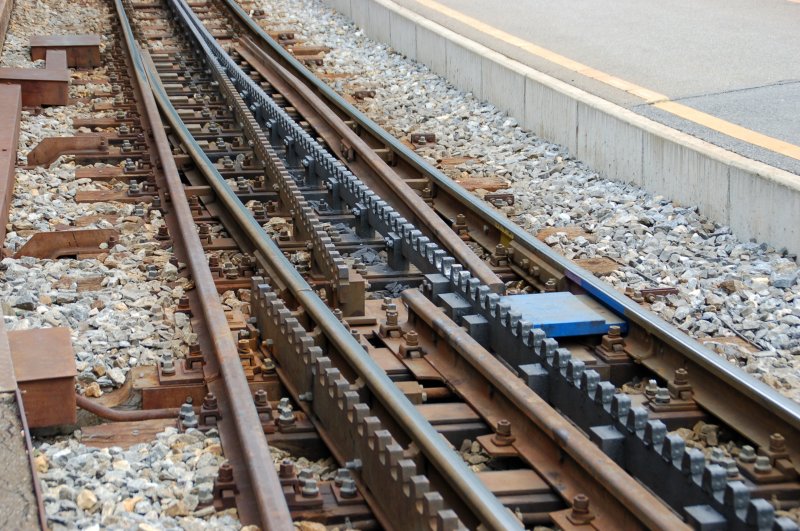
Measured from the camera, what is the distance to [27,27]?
55.5 feet

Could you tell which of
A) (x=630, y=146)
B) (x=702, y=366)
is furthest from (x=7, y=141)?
(x=702, y=366)

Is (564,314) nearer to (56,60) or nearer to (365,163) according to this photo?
(365,163)

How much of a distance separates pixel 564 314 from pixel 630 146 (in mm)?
3296

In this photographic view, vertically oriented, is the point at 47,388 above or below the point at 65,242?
above

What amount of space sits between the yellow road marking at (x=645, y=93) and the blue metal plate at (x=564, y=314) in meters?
2.82

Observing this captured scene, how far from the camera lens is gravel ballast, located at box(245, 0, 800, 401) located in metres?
6.49

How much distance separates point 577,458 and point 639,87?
22.6 ft

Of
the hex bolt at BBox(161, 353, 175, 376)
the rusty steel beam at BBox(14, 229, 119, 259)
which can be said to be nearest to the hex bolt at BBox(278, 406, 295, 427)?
the hex bolt at BBox(161, 353, 175, 376)

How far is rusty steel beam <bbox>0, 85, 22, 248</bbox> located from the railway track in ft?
2.69

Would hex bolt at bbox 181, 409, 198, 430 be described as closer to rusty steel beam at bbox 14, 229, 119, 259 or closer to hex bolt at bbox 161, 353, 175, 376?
hex bolt at bbox 161, 353, 175, 376

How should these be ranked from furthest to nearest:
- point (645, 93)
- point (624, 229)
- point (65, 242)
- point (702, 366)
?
1. point (645, 93)
2. point (624, 229)
3. point (65, 242)
4. point (702, 366)

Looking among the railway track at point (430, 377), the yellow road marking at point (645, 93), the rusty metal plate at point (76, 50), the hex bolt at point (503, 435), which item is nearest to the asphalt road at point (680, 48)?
the yellow road marking at point (645, 93)

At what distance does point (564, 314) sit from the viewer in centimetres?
618

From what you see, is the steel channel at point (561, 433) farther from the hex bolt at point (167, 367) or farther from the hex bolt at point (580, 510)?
the hex bolt at point (167, 367)
